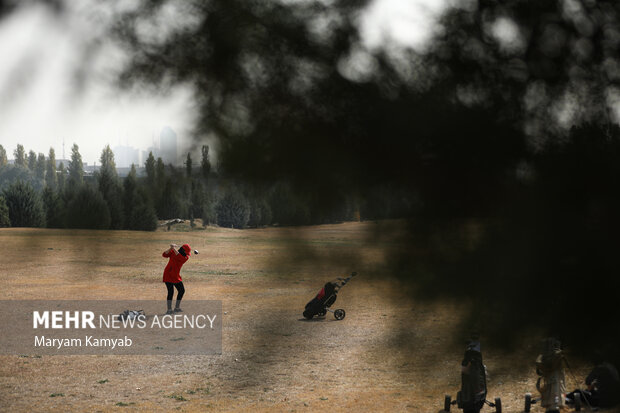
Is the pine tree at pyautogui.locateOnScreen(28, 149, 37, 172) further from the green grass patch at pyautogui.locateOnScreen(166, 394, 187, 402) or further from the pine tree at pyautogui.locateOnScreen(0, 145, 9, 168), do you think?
the green grass patch at pyautogui.locateOnScreen(166, 394, 187, 402)

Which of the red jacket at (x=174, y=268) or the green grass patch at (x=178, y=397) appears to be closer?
the green grass patch at (x=178, y=397)

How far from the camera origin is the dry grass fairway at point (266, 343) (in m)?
1.58

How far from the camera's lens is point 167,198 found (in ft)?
4.91

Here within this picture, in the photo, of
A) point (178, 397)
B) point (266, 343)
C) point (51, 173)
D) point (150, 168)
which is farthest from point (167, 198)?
point (178, 397)

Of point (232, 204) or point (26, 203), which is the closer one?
point (232, 204)

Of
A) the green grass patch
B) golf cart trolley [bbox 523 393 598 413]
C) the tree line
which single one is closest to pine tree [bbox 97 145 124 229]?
the tree line

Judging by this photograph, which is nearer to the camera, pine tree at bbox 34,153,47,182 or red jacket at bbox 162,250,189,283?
pine tree at bbox 34,153,47,182

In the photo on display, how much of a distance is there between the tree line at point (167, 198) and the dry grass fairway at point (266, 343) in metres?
0.05

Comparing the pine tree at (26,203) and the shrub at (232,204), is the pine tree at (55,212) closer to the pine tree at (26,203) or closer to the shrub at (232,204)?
the pine tree at (26,203)

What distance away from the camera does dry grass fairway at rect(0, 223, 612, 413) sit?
158cm

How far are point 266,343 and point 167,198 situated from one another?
51cm

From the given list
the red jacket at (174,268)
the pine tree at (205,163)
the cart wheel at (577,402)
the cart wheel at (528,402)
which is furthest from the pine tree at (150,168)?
the red jacket at (174,268)

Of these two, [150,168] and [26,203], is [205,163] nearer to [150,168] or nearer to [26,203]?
[150,168]

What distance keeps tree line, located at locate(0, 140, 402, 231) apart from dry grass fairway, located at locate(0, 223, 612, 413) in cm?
5
